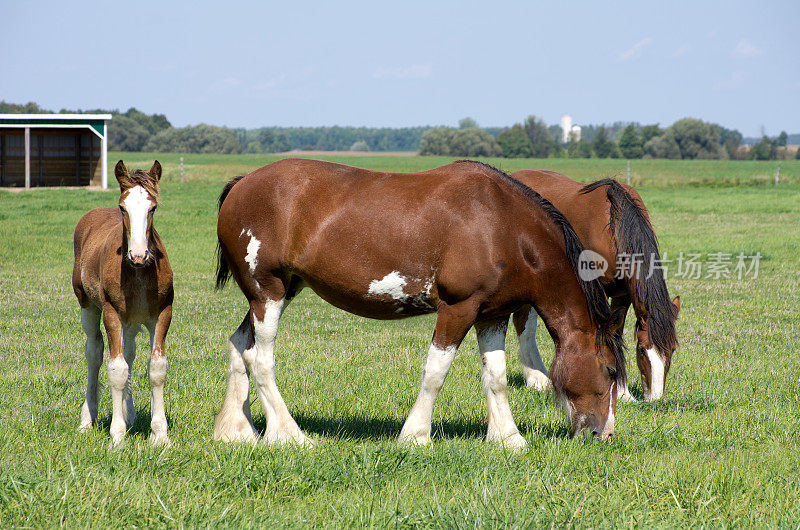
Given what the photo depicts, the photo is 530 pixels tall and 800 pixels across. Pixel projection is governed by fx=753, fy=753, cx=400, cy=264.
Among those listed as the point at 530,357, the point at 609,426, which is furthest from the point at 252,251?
the point at 530,357

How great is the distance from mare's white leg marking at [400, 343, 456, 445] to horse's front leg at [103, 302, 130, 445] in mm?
1989

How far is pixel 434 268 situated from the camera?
5113 mm

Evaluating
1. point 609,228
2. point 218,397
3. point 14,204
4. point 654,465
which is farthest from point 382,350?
point 14,204

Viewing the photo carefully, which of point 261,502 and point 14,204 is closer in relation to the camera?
point 261,502

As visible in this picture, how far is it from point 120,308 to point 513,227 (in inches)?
113

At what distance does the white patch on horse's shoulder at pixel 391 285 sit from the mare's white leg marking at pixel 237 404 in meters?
1.07

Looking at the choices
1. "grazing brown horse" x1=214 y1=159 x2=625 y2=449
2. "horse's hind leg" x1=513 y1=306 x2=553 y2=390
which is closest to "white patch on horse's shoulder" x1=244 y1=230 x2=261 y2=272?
"grazing brown horse" x1=214 y1=159 x2=625 y2=449

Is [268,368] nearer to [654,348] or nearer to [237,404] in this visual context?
[237,404]

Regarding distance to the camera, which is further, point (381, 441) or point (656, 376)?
point (656, 376)

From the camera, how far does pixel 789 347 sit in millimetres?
8484

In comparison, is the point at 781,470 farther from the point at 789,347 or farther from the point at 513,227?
the point at 789,347

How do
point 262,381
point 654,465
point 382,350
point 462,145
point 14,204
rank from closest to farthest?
point 654,465
point 262,381
point 382,350
point 14,204
point 462,145

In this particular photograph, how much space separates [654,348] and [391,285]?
2.69m

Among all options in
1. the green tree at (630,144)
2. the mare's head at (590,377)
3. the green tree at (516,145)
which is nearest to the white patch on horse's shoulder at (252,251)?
the mare's head at (590,377)
